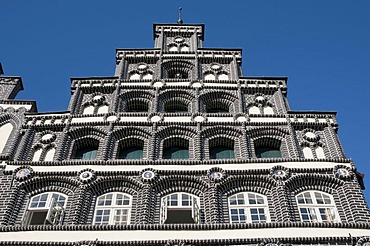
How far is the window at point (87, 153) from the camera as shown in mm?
15117

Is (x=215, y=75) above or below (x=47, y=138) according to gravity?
above

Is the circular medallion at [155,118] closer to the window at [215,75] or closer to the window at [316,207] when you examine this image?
the window at [215,75]

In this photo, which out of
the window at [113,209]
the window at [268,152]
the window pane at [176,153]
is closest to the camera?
the window at [113,209]

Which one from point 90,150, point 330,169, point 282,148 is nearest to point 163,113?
point 90,150

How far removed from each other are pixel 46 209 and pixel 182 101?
6.10m

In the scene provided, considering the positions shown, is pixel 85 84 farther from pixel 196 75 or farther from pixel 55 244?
pixel 55 244

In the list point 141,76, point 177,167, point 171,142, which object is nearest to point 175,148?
point 171,142

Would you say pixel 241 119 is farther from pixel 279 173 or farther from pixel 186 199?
pixel 186 199

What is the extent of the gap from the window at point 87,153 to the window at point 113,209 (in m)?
1.88

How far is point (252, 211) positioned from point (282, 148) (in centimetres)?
282

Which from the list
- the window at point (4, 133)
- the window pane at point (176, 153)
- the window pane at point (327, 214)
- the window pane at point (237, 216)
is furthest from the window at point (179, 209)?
the window at point (4, 133)

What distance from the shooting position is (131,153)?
15250 mm

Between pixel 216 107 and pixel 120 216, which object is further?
pixel 216 107

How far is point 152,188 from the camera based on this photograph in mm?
13516
